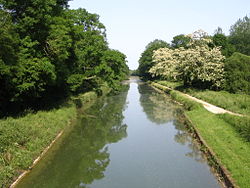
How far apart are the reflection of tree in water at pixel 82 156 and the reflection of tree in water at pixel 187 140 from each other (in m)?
4.38

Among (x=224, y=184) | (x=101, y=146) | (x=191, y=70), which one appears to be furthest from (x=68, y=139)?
(x=191, y=70)

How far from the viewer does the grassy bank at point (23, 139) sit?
10727 millimetres

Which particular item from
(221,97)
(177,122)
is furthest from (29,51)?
(221,97)

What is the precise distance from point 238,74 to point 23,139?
27.4 metres

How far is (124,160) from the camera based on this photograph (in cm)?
1352

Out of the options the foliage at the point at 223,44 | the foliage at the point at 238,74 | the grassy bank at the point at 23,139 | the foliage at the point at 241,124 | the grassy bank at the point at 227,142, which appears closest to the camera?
the grassy bank at the point at 227,142

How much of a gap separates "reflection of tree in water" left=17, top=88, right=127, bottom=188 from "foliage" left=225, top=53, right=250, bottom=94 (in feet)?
54.6

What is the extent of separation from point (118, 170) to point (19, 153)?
5.12 metres

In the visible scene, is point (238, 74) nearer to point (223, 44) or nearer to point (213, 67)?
point (213, 67)

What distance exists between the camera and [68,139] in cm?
1741

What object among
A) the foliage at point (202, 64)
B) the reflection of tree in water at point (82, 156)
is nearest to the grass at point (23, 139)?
the reflection of tree in water at point (82, 156)

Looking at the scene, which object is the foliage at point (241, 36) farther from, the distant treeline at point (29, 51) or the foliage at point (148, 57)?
the distant treeline at point (29, 51)

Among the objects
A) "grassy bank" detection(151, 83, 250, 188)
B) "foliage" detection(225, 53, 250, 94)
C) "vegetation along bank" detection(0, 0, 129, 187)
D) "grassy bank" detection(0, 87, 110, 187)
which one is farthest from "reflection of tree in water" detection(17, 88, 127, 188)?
"foliage" detection(225, 53, 250, 94)

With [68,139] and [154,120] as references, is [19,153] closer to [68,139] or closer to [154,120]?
[68,139]
